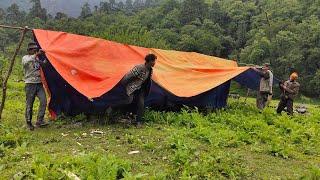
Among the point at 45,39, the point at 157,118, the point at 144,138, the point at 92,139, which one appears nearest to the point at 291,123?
the point at 157,118

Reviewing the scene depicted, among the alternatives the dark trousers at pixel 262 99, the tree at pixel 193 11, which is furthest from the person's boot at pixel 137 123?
the tree at pixel 193 11

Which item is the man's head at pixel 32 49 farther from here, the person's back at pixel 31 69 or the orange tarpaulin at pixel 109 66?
the orange tarpaulin at pixel 109 66

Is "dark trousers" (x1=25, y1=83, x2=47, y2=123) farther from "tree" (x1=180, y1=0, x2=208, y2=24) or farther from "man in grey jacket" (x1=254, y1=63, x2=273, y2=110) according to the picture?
"tree" (x1=180, y1=0, x2=208, y2=24)

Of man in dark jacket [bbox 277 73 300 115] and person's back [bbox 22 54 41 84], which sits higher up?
person's back [bbox 22 54 41 84]

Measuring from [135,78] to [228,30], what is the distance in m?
78.0

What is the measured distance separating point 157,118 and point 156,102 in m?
1.11

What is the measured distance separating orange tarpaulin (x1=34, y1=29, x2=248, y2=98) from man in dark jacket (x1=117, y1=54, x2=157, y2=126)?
1.16ft

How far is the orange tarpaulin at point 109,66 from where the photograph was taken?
10398 millimetres

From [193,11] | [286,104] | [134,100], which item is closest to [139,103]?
[134,100]

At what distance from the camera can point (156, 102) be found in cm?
1230

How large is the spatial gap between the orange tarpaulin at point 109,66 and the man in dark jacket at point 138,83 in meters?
0.35

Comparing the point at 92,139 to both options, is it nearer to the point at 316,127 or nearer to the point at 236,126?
the point at 236,126

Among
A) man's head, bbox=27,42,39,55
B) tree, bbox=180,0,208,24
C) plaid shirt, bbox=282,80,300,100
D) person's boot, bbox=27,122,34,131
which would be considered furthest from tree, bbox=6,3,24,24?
person's boot, bbox=27,122,34,131

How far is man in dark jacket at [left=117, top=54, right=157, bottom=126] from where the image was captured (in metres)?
10.3
